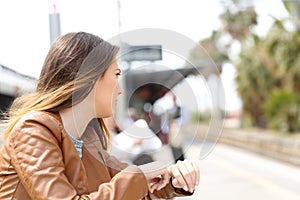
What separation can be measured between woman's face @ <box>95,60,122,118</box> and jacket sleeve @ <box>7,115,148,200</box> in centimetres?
13

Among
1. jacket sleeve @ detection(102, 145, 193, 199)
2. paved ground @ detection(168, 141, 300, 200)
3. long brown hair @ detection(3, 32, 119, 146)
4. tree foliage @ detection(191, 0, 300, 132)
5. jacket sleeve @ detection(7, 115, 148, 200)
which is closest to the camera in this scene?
jacket sleeve @ detection(7, 115, 148, 200)

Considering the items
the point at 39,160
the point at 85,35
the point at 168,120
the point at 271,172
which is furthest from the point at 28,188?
the point at 271,172

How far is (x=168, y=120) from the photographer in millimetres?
1312

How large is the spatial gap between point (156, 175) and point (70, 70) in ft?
0.90

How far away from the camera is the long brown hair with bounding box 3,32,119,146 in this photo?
0.99m

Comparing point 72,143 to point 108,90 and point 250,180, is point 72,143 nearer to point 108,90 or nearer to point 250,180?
point 108,90

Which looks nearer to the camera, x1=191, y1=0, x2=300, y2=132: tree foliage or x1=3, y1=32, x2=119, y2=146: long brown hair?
x1=3, y1=32, x2=119, y2=146: long brown hair

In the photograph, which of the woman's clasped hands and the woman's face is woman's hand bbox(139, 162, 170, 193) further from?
the woman's face

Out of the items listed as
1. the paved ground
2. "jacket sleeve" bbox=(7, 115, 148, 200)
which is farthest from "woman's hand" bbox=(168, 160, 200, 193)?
the paved ground

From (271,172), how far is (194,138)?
11212 millimetres

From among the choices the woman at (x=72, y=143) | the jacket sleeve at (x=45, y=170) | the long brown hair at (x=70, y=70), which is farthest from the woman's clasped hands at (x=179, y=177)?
the long brown hair at (x=70, y=70)

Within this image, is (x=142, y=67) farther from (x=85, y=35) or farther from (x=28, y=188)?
(x=28, y=188)

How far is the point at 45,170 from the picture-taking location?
0.90m

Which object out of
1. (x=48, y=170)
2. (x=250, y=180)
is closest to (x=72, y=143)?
(x=48, y=170)
